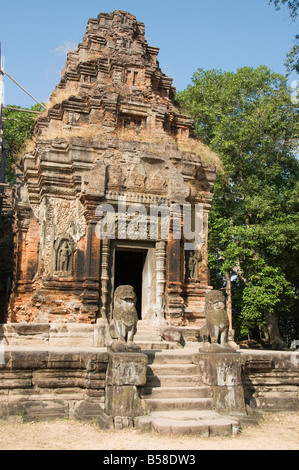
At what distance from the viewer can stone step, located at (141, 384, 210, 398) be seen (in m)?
7.09

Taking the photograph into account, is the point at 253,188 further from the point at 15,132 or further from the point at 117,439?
the point at 117,439

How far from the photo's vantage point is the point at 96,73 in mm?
13414

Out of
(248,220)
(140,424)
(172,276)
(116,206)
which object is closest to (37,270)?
(116,206)

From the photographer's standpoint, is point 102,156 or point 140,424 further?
point 102,156

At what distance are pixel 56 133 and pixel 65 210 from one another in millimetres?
2276

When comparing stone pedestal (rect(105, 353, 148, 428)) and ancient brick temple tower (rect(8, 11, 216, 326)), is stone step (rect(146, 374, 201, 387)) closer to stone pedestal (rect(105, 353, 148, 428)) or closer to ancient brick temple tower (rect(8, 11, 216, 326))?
stone pedestal (rect(105, 353, 148, 428))

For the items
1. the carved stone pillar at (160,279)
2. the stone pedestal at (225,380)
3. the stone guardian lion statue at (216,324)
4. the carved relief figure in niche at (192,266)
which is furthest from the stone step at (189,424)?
the carved relief figure in niche at (192,266)

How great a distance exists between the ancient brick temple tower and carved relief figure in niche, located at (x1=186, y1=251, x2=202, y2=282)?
26mm

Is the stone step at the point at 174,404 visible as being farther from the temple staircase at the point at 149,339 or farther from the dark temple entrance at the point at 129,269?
the dark temple entrance at the point at 129,269

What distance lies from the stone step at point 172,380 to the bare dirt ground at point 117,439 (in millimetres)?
1164

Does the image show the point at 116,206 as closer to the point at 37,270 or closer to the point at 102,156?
the point at 102,156

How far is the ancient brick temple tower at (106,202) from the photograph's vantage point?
35.4 feet

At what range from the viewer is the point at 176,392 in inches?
284
